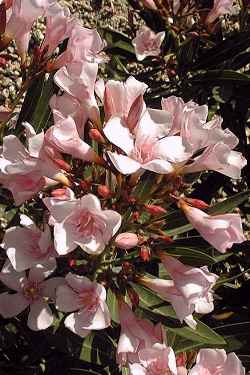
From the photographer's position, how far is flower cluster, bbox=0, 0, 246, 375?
1.41 meters

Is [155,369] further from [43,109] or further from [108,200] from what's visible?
[43,109]

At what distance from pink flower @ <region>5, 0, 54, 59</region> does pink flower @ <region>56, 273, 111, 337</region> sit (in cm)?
64

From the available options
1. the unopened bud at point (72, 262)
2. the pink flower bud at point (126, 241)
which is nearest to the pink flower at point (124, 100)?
the pink flower bud at point (126, 241)

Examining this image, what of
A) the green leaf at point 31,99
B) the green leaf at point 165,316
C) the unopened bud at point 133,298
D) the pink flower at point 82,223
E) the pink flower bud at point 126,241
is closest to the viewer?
the pink flower at point 82,223

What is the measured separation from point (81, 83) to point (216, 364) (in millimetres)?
712

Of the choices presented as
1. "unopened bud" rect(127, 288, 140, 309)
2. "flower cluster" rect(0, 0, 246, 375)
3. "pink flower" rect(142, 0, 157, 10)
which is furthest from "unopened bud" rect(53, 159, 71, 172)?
"pink flower" rect(142, 0, 157, 10)

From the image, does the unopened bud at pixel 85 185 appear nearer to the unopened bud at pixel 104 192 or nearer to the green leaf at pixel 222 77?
the unopened bud at pixel 104 192

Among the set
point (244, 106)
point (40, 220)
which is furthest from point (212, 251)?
point (244, 106)

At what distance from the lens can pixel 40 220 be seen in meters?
1.88

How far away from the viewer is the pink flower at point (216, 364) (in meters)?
1.54

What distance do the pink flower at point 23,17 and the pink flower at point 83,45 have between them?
0.10 meters

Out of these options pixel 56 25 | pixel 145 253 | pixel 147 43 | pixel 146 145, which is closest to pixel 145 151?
pixel 146 145

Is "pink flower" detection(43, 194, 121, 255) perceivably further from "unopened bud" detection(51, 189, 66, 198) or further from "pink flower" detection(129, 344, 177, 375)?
"pink flower" detection(129, 344, 177, 375)

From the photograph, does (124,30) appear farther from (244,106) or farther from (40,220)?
(40,220)
